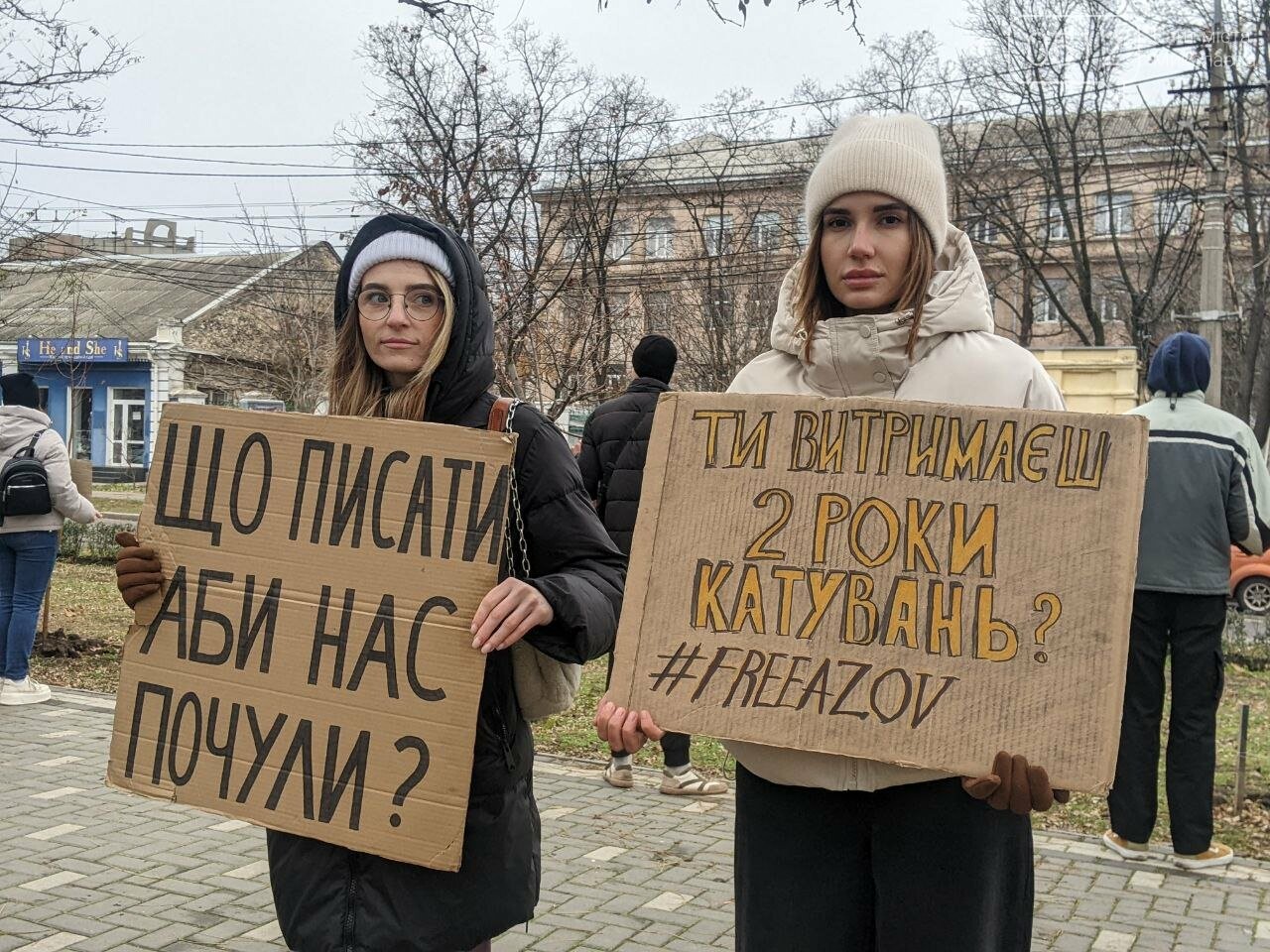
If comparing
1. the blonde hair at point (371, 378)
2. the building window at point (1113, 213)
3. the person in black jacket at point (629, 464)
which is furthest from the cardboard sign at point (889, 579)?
the building window at point (1113, 213)

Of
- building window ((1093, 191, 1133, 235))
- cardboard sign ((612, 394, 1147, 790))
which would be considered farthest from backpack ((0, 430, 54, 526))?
building window ((1093, 191, 1133, 235))

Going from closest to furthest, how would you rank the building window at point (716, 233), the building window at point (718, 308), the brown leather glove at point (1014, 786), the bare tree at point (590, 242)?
the brown leather glove at point (1014, 786), the bare tree at point (590, 242), the building window at point (718, 308), the building window at point (716, 233)

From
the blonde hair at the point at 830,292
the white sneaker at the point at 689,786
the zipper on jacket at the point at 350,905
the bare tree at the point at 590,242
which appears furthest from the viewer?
the bare tree at the point at 590,242

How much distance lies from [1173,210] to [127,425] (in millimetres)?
35890

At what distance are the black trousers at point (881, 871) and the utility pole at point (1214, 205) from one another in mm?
18042

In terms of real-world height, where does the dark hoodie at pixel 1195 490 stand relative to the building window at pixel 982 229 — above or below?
below

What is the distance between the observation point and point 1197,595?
5.59 metres

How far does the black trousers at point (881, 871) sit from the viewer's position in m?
2.17

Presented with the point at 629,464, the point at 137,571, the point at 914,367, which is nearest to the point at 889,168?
the point at 914,367

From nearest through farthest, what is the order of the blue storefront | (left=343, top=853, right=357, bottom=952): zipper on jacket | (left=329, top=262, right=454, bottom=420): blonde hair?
(left=343, top=853, right=357, bottom=952): zipper on jacket → (left=329, top=262, right=454, bottom=420): blonde hair → the blue storefront

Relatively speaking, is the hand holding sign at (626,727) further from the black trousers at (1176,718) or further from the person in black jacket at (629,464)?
the person in black jacket at (629,464)

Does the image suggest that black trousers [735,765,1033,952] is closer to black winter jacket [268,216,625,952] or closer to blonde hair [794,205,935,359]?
black winter jacket [268,216,625,952]

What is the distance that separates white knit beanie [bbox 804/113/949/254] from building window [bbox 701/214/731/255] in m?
23.6

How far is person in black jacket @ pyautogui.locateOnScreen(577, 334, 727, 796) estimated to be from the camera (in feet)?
21.5
